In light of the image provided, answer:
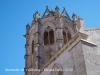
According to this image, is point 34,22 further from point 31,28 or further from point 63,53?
point 63,53

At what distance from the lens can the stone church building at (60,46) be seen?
10.9 meters

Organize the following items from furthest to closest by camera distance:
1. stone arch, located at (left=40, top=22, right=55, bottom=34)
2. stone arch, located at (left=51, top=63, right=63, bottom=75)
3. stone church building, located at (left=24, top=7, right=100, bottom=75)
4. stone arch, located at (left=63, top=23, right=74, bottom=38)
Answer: stone arch, located at (left=63, top=23, right=74, bottom=38)
stone arch, located at (left=40, top=22, right=55, bottom=34)
stone arch, located at (left=51, top=63, right=63, bottom=75)
stone church building, located at (left=24, top=7, right=100, bottom=75)

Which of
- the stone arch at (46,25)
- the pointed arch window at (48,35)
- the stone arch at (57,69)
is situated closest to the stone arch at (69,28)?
the stone arch at (46,25)

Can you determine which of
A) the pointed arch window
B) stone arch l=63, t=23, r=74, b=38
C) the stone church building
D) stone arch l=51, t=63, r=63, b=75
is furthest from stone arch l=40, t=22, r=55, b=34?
stone arch l=51, t=63, r=63, b=75

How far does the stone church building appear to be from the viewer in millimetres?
10906

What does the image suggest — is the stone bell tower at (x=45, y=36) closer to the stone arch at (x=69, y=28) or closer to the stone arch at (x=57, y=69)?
the stone arch at (x=69, y=28)

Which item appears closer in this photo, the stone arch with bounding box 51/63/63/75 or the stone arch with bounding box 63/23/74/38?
the stone arch with bounding box 51/63/63/75

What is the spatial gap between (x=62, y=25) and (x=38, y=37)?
8.78 feet

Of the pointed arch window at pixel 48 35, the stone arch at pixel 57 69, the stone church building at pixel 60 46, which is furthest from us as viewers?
the pointed arch window at pixel 48 35

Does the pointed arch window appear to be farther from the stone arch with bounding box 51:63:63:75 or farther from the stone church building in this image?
the stone arch with bounding box 51:63:63:75

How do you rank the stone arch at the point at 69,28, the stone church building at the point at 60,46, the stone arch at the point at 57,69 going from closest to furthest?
the stone church building at the point at 60,46, the stone arch at the point at 57,69, the stone arch at the point at 69,28

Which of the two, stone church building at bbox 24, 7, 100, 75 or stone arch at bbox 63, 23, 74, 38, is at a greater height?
stone arch at bbox 63, 23, 74, 38

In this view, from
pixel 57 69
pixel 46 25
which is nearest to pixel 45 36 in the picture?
pixel 46 25

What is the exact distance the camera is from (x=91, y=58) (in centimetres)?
1079
